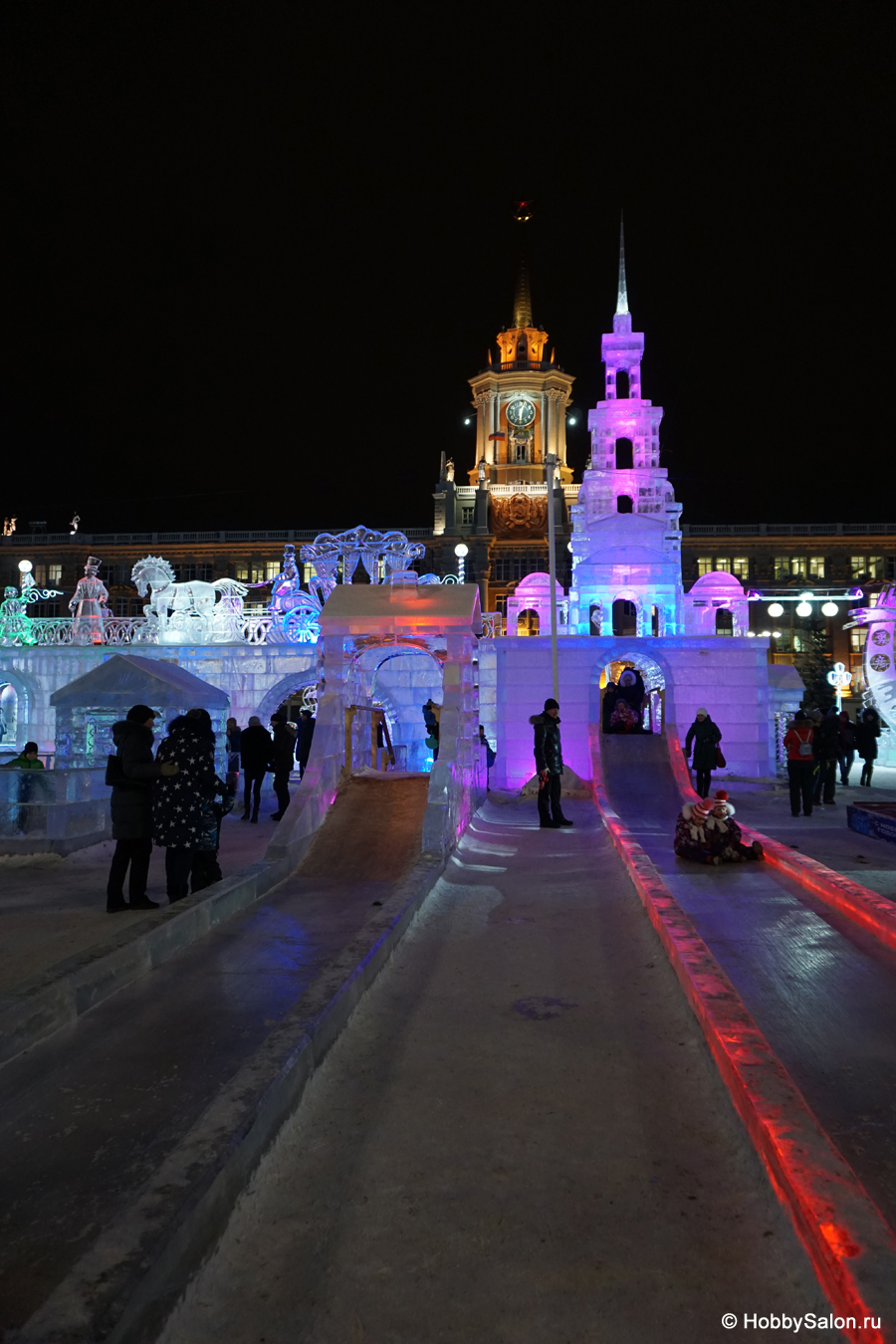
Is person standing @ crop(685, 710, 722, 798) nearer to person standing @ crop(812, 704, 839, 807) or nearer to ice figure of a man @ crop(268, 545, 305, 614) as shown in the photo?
person standing @ crop(812, 704, 839, 807)

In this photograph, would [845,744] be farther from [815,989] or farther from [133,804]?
[133,804]

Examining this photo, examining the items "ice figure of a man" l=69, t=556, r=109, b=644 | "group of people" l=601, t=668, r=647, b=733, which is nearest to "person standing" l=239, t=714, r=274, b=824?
"group of people" l=601, t=668, r=647, b=733

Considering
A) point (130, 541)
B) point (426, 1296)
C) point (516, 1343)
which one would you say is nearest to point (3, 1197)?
point (426, 1296)

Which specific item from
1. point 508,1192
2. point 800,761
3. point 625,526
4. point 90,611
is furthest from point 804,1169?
point 90,611

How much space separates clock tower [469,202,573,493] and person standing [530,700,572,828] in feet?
159

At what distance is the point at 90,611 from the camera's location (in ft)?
89.5

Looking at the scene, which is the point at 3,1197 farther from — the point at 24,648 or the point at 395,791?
the point at 24,648

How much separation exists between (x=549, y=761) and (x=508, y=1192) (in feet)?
32.9

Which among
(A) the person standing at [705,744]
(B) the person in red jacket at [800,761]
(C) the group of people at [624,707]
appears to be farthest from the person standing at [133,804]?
(C) the group of people at [624,707]

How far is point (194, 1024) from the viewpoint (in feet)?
15.9

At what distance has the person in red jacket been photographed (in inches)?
535

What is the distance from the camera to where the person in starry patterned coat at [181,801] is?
7414mm

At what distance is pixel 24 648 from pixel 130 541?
36.5 metres

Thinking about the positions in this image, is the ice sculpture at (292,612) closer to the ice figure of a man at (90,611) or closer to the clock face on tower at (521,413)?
the ice figure of a man at (90,611)
